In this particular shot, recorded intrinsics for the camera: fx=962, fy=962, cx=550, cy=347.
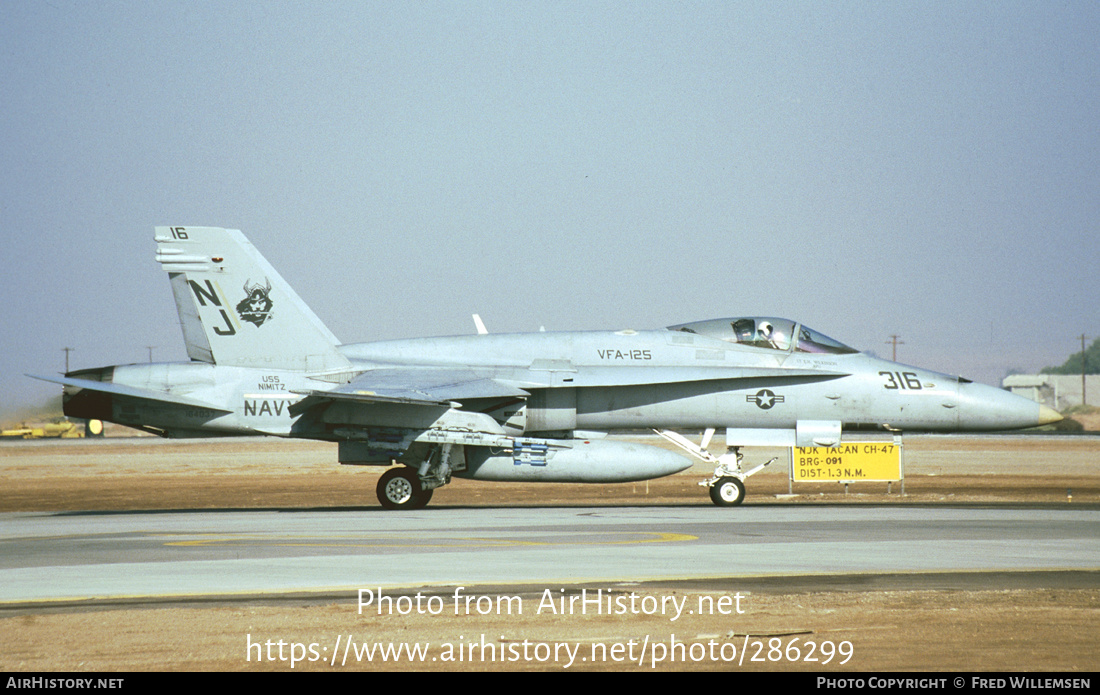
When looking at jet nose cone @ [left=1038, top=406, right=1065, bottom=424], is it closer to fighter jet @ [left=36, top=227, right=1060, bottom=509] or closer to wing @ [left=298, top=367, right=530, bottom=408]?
fighter jet @ [left=36, top=227, right=1060, bottom=509]

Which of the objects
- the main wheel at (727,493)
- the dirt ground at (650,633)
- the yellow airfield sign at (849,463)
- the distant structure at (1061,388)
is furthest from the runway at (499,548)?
the distant structure at (1061,388)

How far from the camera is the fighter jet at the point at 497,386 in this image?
1833 centimetres

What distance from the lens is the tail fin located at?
1900 cm

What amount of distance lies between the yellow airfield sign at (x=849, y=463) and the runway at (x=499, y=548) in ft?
15.6

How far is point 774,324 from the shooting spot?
19.3 m

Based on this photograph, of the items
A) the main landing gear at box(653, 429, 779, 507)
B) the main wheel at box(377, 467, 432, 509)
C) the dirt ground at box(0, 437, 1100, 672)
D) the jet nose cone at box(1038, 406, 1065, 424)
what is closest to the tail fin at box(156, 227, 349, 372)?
the main wheel at box(377, 467, 432, 509)

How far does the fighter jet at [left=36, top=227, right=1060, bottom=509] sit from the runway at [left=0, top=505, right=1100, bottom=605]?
1.79 meters

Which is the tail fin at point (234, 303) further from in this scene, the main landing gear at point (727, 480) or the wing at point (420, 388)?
the main landing gear at point (727, 480)

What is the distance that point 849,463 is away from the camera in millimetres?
22031

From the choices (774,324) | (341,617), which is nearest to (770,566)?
(341,617)

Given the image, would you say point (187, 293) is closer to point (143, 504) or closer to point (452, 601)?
point (143, 504)

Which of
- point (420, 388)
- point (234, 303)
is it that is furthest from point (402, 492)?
point (234, 303)

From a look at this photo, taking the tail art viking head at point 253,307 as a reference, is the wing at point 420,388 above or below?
below

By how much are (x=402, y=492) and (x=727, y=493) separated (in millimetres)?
6289
